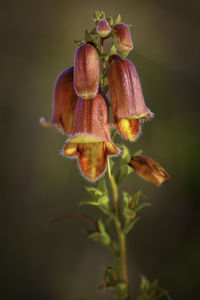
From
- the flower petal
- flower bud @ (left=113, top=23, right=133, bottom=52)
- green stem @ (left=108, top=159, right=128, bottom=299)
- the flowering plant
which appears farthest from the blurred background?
flower bud @ (left=113, top=23, right=133, bottom=52)

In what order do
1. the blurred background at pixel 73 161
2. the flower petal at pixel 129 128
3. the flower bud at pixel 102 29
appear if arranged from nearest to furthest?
the flower bud at pixel 102 29, the flower petal at pixel 129 128, the blurred background at pixel 73 161

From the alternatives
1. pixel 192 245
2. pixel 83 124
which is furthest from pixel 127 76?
pixel 192 245

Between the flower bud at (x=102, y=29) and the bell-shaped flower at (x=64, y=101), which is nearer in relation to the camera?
the flower bud at (x=102, y=29)

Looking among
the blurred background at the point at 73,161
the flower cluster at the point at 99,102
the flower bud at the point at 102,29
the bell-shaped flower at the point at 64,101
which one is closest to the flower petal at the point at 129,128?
the flower cluster at the point at 99,102

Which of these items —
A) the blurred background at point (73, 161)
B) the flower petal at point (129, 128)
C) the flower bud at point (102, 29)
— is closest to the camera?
the flower bud at point (102, 29)

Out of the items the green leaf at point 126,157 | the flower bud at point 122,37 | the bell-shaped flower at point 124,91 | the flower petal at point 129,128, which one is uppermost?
the flower bud at point 122,37

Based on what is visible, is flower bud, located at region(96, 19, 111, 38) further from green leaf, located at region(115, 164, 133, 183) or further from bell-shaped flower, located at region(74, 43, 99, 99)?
green leaf, located at region(115, 164, 133, 183)

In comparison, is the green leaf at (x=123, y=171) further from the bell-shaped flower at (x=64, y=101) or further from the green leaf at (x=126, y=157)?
the bell-shaped flower at (x=64, y=101)
